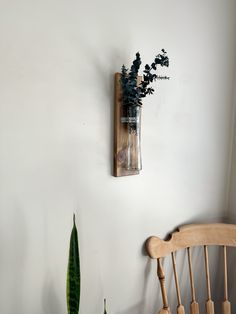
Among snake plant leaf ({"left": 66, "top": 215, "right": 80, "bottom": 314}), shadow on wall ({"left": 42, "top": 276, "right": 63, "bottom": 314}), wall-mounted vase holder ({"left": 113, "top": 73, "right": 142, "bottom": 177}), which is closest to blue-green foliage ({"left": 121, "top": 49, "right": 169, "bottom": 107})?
wall-mounted vase holder ({"left": 113, "top": 73, "right": 142, "bottom": 177})

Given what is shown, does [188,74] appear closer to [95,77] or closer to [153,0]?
[153,0]

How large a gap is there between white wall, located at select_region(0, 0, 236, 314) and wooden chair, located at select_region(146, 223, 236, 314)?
68 millimetres

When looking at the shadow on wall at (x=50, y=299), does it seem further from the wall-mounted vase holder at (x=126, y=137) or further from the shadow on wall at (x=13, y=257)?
the wall-mounted vase holder at (x=126, y=137)

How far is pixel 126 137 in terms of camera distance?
3.68 ft

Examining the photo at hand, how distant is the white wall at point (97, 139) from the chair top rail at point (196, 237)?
2.5 inches

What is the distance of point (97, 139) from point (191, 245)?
0.77 m

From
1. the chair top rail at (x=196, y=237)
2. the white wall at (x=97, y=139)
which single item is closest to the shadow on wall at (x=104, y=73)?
the white wall at (x=97, y=139)

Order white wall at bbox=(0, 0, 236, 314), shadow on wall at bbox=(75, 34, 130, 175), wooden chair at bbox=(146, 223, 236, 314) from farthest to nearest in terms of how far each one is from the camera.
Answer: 1. wooden chair at bbox=(146, 223, 236, 314)
2. shadow on wall at bbox=(75, 34, 130, 175)
3. white wall at bbox=(0, 0, 236, 314)

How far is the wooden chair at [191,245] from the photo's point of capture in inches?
49.3

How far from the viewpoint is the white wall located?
93 cm

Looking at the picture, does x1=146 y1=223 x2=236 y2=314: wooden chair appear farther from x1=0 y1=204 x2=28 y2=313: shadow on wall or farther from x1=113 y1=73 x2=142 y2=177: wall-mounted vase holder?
x1=0 y1=204 x2=28 y2=313: shadow on wall

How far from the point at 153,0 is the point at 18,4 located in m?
0.59

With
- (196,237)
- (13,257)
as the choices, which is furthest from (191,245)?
(13,257)

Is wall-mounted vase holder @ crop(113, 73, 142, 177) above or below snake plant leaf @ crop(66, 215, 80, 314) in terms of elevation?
above
